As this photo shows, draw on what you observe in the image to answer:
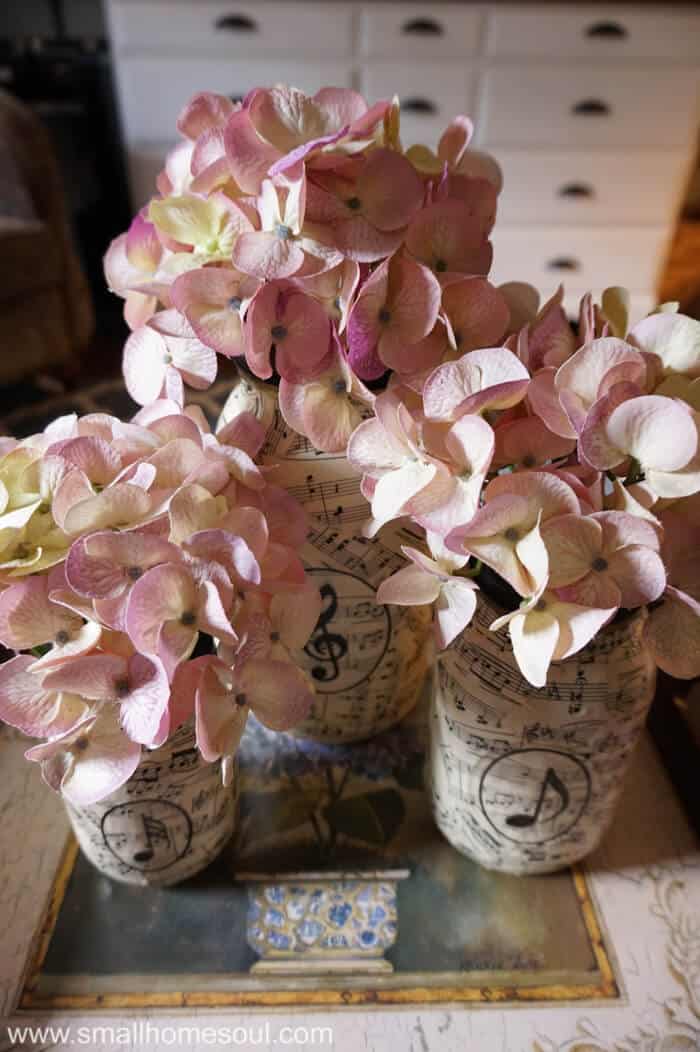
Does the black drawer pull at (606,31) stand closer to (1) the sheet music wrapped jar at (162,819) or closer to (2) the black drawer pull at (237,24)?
(2) the black drawer pull at (237,24)

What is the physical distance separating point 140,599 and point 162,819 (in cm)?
18

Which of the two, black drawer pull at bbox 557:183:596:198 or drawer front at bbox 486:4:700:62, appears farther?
black drawer pull at bbox 557:183:596:198

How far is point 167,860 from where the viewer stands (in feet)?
1.68

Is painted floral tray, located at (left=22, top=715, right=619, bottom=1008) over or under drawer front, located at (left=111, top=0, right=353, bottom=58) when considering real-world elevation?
under

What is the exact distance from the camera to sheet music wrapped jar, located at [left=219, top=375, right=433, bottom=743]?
0.50 metres

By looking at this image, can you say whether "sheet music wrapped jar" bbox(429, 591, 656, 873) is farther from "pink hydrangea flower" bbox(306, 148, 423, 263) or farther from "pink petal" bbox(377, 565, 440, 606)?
"pink hydrangea flower" bbox(306, 148, 423, 263)

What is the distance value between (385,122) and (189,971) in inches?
19.7

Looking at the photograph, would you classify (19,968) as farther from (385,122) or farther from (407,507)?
(385,122)

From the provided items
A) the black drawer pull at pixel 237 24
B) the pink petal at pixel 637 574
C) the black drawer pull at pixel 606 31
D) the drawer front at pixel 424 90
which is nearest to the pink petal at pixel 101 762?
the pink petal at pixel 637 574

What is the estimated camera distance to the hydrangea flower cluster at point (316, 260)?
43 centimetres

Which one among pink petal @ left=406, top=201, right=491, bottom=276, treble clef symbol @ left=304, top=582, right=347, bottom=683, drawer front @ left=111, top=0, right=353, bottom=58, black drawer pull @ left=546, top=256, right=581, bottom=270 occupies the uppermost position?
pink petal @ left=406, top=201, right=491, bottom=276

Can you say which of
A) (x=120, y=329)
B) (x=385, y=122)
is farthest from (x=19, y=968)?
(x=120, y=329)

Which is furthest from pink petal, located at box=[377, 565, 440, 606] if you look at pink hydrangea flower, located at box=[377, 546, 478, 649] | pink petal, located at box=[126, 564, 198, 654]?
pink petal, located at box=[126, 564, 198, 654]

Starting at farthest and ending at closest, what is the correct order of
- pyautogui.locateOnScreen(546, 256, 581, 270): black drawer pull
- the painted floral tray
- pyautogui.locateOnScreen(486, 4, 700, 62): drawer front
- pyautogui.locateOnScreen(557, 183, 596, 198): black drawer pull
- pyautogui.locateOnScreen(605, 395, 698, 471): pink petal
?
pyautogui.locateOnScreen(546, 256, 581, 270): black drawer pull
pyautogui.locateOnScreen(557, 183, 596, 198): black drawer pull
pyautogui.locateOnScreen(486, 4, 700, 62): drawer front
the painted floral tray
pyautogui.locateOnScreen(605, 395, 698, 471): pink petal
